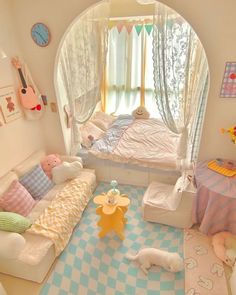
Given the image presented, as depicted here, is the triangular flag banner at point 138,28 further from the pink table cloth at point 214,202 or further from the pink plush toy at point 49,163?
the pink table cloth at point 214,202

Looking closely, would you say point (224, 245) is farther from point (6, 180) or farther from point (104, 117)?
point (104, 117)

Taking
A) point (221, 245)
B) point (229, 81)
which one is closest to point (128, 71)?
point (229, 81)

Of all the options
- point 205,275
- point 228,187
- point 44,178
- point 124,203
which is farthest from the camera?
point 44,178

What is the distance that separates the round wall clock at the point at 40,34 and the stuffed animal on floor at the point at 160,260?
2473 millimetres

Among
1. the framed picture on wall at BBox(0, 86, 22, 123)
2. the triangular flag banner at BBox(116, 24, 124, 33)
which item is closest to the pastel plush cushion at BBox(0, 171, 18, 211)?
the framed picture on wall at BBox(0, 86, 22, 123)

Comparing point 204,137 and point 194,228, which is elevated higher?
point 204,137

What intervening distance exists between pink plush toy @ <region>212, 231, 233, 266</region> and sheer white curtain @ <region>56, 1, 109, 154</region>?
2046 mm

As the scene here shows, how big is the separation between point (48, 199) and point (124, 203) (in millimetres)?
920

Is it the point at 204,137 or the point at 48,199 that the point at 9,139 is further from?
the point at 204,137

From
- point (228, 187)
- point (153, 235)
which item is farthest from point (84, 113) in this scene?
point (228, 187)

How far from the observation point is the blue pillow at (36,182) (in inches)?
99.0

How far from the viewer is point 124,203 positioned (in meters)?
2.34

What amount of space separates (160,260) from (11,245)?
1.32 metres

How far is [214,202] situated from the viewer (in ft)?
7.11
